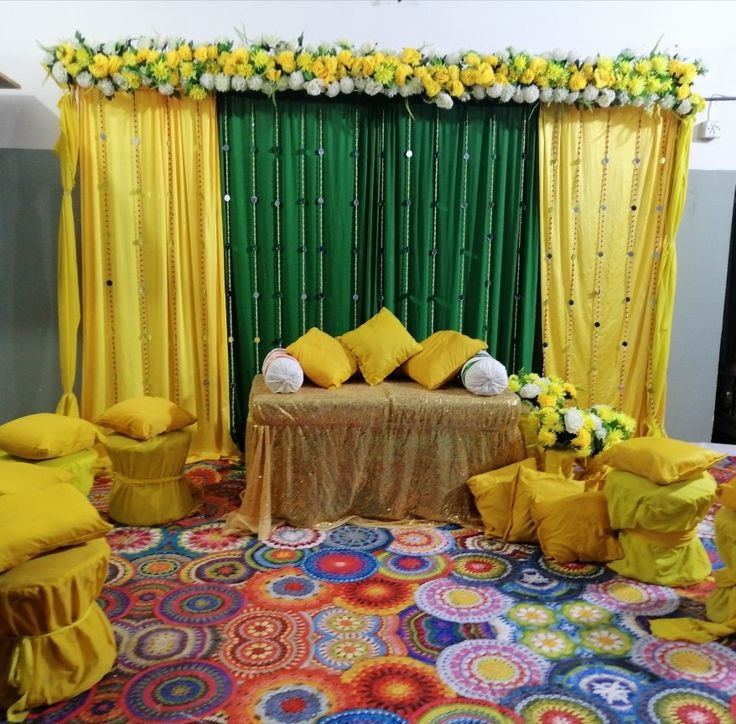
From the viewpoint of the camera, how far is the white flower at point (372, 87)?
3.67m

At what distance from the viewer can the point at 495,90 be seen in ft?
12.2

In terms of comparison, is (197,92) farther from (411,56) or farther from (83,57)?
(411,56)

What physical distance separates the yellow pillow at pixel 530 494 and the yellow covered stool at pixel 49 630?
1733 mm

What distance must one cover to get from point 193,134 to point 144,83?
1.13 feet

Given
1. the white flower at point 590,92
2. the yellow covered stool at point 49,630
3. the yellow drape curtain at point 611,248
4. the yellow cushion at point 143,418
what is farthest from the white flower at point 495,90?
the yellow covered stool at point 49,630

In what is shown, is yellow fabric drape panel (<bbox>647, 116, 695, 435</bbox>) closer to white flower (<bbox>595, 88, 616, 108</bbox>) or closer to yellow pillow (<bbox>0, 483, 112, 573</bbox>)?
white flower (<bbox>595, 88, 616, 108</bbox>)

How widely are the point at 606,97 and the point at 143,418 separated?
2911 mm

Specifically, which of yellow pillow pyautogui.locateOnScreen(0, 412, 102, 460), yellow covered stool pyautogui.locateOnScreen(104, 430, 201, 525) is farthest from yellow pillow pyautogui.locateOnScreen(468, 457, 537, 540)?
yellow pillow pyautogui.locateOnScreen(0, 412, 102, 460)

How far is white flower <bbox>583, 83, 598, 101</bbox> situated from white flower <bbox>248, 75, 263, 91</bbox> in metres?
1.73

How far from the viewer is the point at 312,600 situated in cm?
262

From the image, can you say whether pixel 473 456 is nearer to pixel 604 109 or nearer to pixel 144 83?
pixel 604 109

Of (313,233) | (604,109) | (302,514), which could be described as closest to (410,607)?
(302,514)

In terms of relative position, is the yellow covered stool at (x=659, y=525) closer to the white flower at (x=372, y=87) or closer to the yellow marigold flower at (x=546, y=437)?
the yellow marigold flower at (x=546, y=437)

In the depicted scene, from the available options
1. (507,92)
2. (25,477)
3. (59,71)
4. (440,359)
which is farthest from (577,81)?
(25,477)
